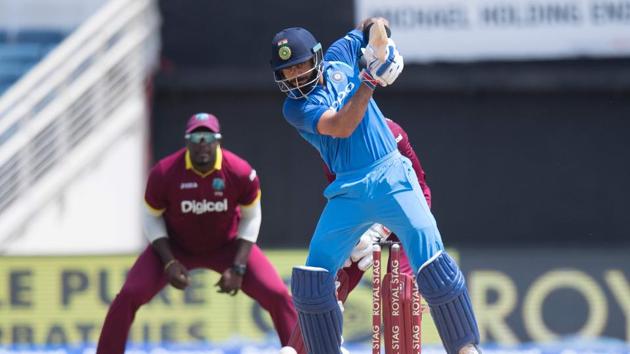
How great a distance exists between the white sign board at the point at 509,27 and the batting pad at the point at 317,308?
569 centimetres

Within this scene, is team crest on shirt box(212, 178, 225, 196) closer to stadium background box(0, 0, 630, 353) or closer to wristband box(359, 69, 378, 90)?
wristband box(359, 69, 378, 90)

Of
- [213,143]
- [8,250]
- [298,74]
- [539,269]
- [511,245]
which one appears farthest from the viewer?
[511,245]

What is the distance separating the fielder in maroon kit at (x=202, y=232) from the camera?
760cm

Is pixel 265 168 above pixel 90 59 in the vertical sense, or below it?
below

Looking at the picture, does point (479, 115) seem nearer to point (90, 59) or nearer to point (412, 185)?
point (90, 59)

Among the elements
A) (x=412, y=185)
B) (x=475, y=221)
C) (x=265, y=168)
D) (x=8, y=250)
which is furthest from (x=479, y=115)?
(x=412, y=185)

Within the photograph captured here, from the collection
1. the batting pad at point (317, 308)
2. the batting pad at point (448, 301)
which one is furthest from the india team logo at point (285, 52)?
the batting pad at point (448, 301)

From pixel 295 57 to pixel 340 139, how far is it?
0.42 meters

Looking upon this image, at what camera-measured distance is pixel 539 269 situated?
980 cm

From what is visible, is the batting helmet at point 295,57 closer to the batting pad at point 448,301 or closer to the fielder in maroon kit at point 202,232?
the batting pad at point 448,301

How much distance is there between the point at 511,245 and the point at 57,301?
423 centimetres

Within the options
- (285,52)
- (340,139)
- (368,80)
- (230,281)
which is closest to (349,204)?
(340,139)

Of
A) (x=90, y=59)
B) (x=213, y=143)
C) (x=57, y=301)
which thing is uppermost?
(x=90, y=59)

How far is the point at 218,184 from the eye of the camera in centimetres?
776
